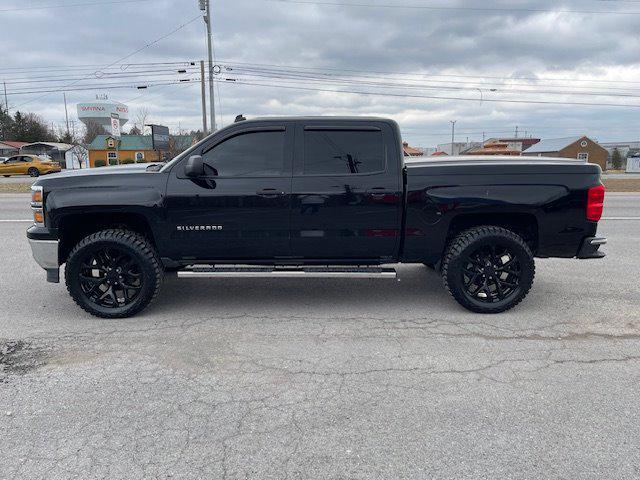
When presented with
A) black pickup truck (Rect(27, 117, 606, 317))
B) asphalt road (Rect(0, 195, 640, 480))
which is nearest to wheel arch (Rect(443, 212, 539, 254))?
black pickup truck (Rect(27, 117, 606, 317))

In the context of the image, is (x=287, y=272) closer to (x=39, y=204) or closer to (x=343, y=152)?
(x=343, y=152)

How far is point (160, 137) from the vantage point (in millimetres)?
41594

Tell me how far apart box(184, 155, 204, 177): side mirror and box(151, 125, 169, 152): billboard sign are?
38332mm

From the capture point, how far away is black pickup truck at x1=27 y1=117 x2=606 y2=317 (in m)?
4.54

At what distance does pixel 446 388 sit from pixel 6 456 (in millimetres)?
2695

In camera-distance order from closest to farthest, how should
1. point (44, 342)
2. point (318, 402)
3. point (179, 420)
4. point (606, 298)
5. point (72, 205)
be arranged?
point (179, 420) < point (318, 402) < point (44, 342) < point (72, 205) < point (606, 298)

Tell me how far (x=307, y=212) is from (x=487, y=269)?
190cm

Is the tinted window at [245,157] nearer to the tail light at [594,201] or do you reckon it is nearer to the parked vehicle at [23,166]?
the tail light at [594,201]

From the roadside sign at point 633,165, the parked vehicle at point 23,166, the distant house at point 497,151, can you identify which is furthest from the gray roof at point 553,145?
the parked vehicle at point 23,166

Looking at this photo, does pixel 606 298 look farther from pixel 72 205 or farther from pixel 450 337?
pixel 72 205

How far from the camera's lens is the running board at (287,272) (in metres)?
4.67

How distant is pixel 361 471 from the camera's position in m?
2.45

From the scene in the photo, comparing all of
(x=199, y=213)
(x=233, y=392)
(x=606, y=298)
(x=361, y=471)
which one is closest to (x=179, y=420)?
(x=233, y=392)

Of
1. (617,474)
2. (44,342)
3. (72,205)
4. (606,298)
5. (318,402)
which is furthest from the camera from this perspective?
(606,298)
